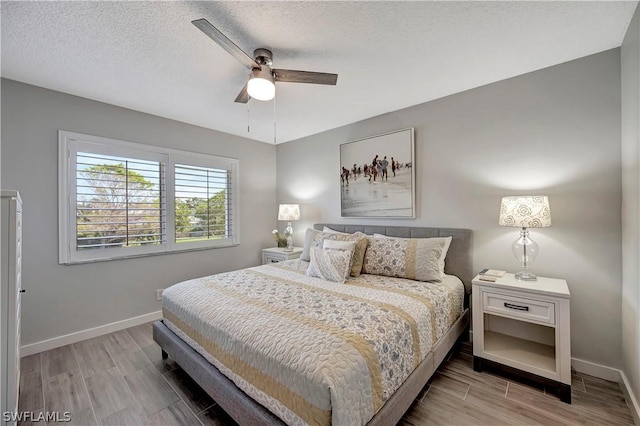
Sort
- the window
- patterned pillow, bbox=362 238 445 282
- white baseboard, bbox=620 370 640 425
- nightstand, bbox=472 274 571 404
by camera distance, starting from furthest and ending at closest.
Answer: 1. the window
2. patterned pillow, bbox=362 238 445 282
3. nightstand, bbox=472 274 571 404
4. white baseboard, bbox=620 370 640 425

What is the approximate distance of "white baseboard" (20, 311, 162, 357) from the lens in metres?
2.46

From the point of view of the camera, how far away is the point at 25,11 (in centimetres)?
160

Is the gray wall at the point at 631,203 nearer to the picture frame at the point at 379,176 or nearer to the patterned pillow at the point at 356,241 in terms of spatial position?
the picture frame at the point at 379,176

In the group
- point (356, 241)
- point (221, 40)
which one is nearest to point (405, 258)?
point (356, 241)

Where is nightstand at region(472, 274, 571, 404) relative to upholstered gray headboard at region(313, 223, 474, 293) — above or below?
below

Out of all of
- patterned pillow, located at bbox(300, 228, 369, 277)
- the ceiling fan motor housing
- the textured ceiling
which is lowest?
patterned pillow, located at bbox(300, 228, 369, 277)

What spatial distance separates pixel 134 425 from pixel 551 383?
2.78 metres

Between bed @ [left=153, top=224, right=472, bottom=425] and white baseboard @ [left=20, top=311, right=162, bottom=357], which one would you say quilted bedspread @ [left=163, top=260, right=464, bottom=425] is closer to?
bed @ [left=153, top=224, right=472, bottom=425]

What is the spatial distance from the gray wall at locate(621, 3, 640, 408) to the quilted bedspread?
1042 mm

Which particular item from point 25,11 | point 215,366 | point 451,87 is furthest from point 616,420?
point 25,11

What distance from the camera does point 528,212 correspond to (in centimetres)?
204

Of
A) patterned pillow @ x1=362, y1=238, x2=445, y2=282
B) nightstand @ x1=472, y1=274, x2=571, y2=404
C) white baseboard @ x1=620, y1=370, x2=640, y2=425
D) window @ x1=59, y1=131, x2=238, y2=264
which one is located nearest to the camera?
white baseboard @ x1=620, y1=370, x2=640, y2=425

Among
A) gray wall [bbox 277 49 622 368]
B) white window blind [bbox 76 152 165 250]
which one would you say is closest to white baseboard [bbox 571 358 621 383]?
gray wall [bbox 277 49 622 368]

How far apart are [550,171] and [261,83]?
8.08ft
